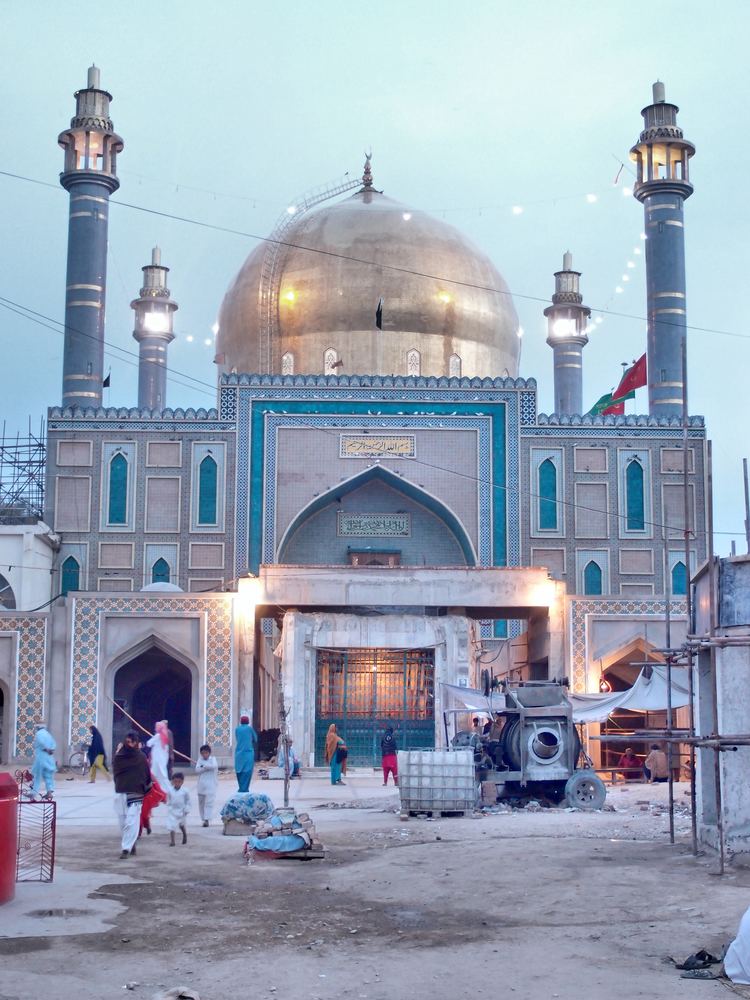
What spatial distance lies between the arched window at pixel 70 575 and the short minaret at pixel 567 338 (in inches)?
828

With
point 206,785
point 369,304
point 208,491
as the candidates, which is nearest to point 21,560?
point 208,491

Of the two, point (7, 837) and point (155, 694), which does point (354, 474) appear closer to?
point (155, 694)

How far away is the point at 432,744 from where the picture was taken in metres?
24.8

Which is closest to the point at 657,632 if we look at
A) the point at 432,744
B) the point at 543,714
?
the point at 432,744

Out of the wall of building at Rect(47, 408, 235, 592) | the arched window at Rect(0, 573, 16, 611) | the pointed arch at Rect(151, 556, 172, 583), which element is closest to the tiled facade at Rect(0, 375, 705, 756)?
the wall of building at Rect(47, 408, 235, 592)

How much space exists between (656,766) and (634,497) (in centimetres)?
1183

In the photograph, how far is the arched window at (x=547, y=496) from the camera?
→ 31.4 meters

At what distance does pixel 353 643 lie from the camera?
24344mm

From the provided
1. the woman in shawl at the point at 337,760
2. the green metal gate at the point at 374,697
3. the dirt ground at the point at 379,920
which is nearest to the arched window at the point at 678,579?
the green metal gate at the point at 374,697

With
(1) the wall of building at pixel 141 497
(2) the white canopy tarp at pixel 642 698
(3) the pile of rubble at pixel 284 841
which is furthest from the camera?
(1) the wall of building at pixel 141 497

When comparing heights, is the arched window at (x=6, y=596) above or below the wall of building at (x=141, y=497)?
below

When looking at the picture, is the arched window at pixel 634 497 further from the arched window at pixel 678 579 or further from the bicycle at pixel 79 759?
the bicycle at pixel 79 759

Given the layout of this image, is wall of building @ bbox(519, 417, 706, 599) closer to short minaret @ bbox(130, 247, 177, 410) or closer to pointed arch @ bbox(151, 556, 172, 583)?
pointed arch @ bbox(151, 556, 172, 583)

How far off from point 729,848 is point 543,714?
6.35 metres
